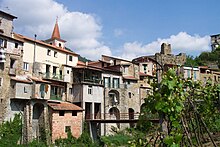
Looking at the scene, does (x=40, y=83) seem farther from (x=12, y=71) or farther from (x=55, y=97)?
(x=55, y=97)

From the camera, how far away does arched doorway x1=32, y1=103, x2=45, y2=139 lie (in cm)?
3537

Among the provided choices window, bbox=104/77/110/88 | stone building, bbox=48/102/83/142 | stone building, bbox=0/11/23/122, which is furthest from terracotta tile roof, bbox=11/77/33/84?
window, bbox=104/77/110/88

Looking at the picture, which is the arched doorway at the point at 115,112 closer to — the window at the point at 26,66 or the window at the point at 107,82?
the window at the point at 107,82

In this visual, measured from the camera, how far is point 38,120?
118ft

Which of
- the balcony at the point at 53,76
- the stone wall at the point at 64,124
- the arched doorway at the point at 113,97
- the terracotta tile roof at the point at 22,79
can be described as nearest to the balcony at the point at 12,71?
the terracotta tile roof at the point at 22,79

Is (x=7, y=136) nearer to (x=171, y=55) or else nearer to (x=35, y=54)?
(x=35, y=54)

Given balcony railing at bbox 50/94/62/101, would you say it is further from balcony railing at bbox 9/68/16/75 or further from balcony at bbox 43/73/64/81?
balcony railing at bbox 9/68/16/75

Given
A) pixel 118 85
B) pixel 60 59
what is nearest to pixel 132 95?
pixel 118 85

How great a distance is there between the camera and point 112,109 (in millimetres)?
46812

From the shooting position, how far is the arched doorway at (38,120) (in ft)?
116

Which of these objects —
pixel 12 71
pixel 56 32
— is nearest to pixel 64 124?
pixel 12 71

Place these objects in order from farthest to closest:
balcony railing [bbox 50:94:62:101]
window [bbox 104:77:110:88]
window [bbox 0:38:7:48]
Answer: window [bbox 104:77:110:88]
balcony railing [bbox 50:94:62:101]
window [bbox 0:38:7:48]

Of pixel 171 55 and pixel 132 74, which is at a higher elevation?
pixel 171 55

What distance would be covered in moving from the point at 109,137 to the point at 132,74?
14548 mm
